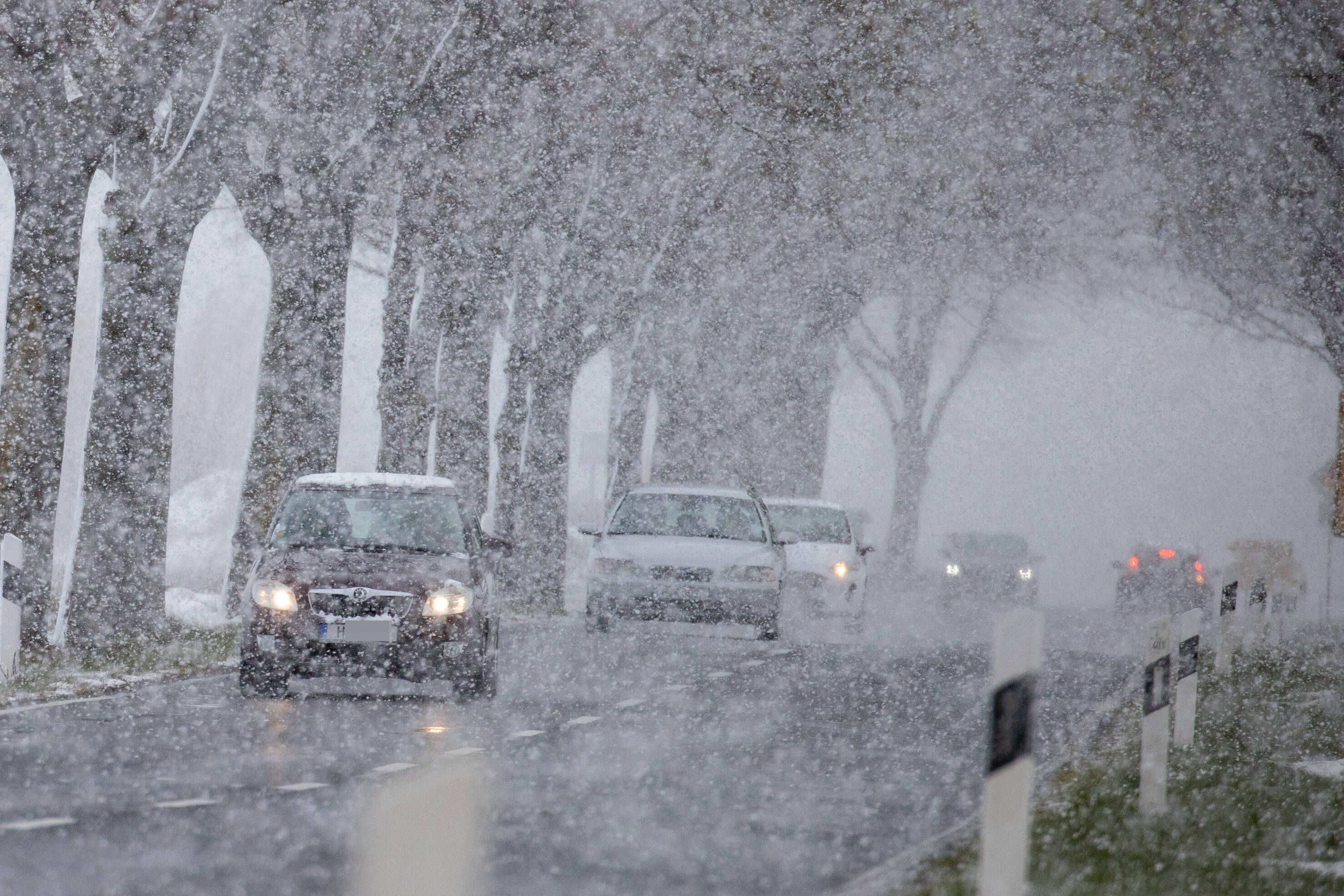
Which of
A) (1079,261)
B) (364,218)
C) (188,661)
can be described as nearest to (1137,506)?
(1079,261)

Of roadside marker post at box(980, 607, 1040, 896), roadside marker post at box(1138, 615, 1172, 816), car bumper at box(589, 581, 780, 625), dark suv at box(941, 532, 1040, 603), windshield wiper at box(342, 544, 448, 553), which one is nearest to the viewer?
roadside marker post at box(980, 607, 1040, 896)

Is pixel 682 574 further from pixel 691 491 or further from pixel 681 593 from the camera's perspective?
pixel 691 491

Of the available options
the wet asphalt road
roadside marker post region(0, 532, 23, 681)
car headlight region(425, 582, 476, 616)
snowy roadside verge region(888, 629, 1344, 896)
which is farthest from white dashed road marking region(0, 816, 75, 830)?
roadside marker post region(0, 532, 23, 681)

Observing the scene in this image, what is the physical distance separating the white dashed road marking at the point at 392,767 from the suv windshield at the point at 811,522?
15961 mm

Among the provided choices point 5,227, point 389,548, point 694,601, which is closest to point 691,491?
point 694,601

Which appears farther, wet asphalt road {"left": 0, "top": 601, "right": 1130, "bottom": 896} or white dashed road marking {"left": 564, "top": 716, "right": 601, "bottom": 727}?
white dashed road marking {"left": 564, "top": 716, "right": 601, "bottom": 727}

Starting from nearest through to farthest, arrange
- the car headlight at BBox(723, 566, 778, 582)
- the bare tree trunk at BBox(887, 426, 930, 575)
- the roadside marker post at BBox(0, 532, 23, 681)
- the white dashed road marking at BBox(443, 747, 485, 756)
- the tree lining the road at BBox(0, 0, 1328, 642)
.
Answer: the white dashed road marking at BBox(443, 747, 485, 756) → the roadside marker post at BBox(0, 532, 23, 681) → the tree lining the road at BBox(0, 0, 1328, 642) → the car headlight at BBox(723, 566, 778, 582) → the bare tree trunk at BBox(887, 426, 930, 575)

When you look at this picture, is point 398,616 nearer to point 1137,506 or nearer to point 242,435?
point 242,435

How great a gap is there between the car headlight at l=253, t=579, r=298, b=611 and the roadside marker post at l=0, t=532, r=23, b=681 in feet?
6.13

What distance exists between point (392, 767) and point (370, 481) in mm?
5783

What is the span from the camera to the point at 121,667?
15.9 meters

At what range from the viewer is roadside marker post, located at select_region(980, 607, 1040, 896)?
5.25 metres

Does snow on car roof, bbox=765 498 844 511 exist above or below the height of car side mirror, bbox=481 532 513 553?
above

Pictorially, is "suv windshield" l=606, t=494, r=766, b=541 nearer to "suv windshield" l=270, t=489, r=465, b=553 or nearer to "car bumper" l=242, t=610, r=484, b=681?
"suv windshield" l=270, t=489, r=465, b=553
